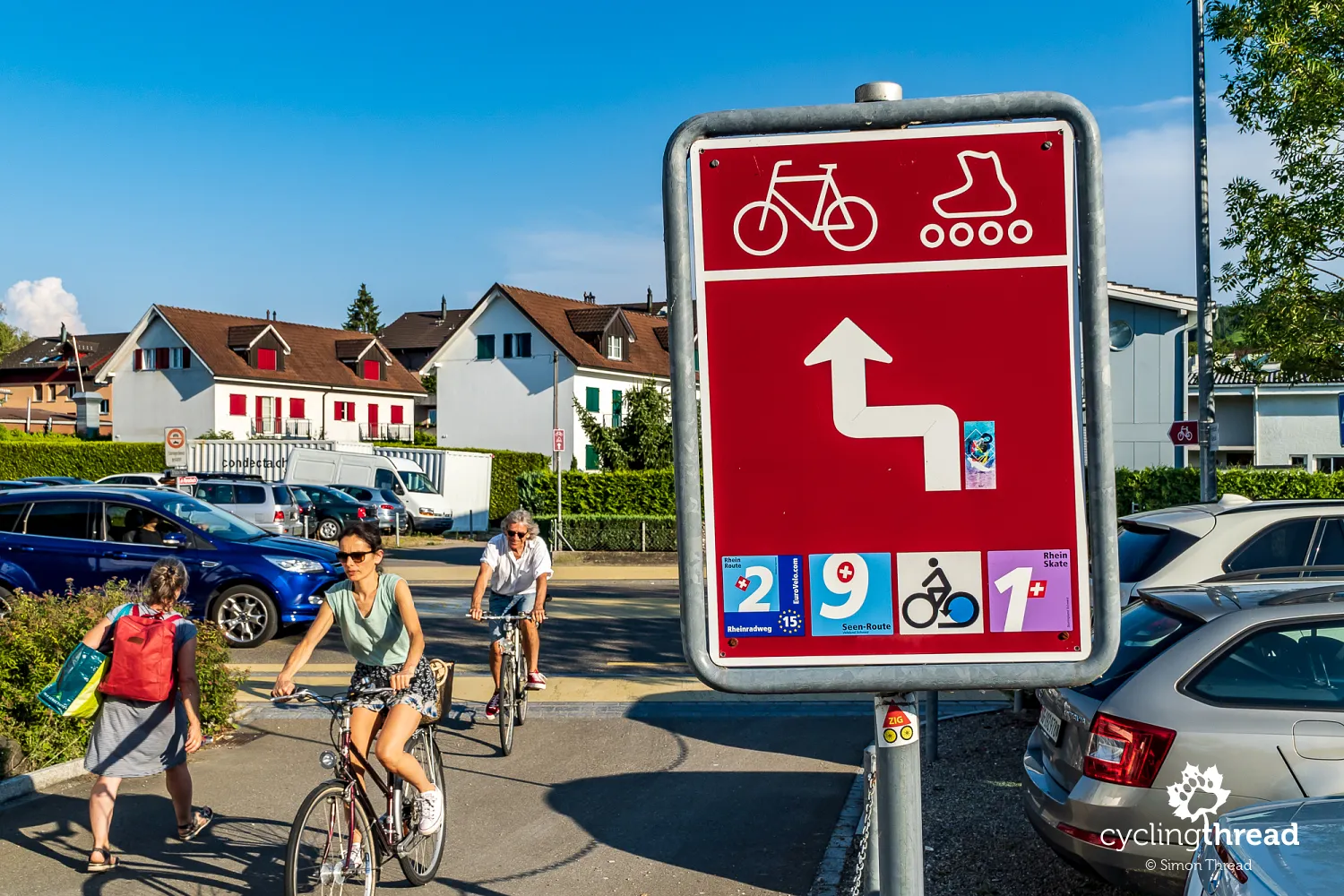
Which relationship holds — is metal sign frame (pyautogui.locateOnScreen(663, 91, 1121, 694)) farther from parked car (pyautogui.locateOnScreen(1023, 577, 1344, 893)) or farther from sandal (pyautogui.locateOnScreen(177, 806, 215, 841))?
sandal (pyautogui.locateOnScreen(177, 806, 215, 841))

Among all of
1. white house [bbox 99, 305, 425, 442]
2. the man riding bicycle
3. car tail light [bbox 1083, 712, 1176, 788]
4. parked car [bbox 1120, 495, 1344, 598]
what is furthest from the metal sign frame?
white house [bbox 99, 305, 425, 442]

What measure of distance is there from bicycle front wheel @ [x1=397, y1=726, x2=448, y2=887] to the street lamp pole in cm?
1762

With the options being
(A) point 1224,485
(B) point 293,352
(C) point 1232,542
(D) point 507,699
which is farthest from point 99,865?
(B) point 293,352

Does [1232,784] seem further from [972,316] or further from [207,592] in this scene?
[207,592]

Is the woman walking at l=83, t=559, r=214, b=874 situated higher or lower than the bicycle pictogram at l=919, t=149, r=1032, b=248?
lower

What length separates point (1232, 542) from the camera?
8547 millimetres

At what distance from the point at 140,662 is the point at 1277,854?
5459mm

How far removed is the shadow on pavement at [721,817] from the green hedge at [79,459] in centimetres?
4648

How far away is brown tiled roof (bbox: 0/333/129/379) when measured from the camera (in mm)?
94688

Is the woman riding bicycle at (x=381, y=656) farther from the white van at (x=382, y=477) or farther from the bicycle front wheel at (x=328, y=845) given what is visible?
the white van at (x=382, y=477)

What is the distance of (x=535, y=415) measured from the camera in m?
55.6

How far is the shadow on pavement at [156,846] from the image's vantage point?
617 centimetres

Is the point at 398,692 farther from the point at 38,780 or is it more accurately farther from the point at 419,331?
the point at 419,331

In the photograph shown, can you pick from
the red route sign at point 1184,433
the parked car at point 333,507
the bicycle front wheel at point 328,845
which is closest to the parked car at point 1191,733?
the bicycle front wheel at point 328,845
